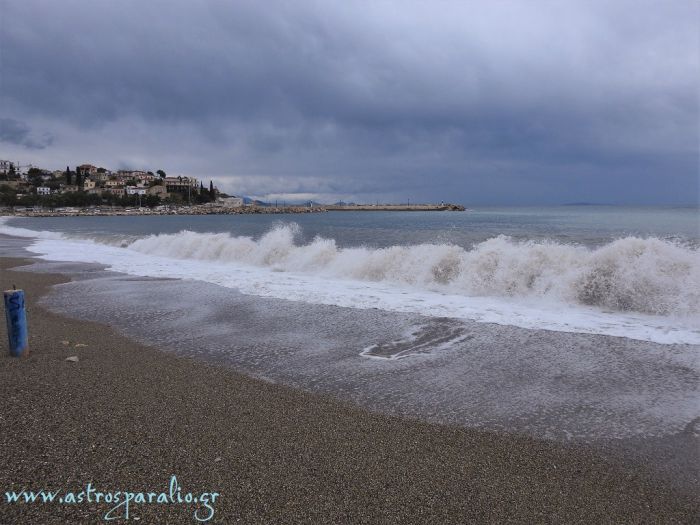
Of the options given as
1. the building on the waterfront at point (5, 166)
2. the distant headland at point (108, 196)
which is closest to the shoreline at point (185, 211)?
the distant headland at point (108, 196)

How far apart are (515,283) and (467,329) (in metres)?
4.48

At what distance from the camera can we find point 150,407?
14.1 feet

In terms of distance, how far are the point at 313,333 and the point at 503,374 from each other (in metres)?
3.39

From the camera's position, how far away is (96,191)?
157500mm

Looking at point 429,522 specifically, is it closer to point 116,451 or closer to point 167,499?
point 167,499

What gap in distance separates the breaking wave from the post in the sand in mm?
9702

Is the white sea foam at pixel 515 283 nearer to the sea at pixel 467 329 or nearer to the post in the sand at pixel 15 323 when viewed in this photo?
the sea at pixel 467 329

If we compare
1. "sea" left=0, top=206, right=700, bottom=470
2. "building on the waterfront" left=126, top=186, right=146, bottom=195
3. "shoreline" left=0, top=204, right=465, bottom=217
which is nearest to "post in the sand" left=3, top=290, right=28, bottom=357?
"sea" left=0, top=206, right=700, bottom=470

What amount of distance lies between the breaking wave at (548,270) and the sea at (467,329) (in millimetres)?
44

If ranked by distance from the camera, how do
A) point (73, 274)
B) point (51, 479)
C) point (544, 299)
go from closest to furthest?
point (51, 479) < point (544, 299) < point (73, 274)

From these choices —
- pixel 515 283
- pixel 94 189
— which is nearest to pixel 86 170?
pixel 94 189

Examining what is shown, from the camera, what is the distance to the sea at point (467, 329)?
4.59m

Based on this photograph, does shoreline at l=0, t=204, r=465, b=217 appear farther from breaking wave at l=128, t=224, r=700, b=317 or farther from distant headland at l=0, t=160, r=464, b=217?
A: breaking wave at l=128, t=224, r=700, b=317

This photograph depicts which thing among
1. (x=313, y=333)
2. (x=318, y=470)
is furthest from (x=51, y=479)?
(x=313, y=333)
